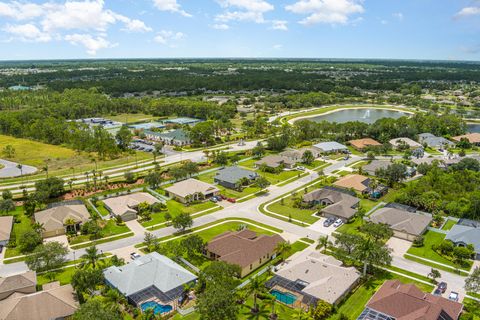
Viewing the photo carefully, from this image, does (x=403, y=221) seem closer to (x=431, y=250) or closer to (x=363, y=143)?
(x=431, y=250)

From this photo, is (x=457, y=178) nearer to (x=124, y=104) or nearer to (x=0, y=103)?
(x=124, y=104)

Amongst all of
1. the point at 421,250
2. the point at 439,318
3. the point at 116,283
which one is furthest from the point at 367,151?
the point at 116,283

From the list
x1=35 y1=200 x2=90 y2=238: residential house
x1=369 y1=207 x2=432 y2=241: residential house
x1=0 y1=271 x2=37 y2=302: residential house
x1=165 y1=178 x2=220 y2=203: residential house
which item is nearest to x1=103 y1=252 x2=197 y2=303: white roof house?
x1=0 y1=271 x2=37 y2=302: residential house

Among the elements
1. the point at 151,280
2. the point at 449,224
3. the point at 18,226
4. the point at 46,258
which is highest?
the point at 46,258

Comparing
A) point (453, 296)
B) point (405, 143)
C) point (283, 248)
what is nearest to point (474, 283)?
point (453, 296)

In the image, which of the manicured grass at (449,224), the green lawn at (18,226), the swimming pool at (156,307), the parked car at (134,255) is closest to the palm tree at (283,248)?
the swimming pool at (156,307)

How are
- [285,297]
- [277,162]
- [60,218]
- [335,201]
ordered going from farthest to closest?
[277,162]
[335,201]
[60,218]
[285,297]

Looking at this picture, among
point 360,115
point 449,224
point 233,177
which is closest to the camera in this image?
point 449,224
